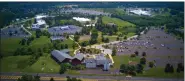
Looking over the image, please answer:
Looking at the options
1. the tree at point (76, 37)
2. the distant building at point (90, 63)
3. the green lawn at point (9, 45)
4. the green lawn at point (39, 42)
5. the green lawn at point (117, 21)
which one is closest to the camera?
the distant building at point (90, 63)

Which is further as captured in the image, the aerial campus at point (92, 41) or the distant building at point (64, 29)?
the distant building at point (64, 29)

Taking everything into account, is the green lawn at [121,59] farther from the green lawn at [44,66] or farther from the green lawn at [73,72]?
the green lawn at [44,66]

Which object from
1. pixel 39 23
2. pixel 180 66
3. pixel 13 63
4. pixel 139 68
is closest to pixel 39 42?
pixel 39 23

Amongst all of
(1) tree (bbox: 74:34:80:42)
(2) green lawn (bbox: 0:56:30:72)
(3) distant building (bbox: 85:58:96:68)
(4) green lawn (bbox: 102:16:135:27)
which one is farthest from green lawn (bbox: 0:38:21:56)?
(4) green lawn (bbox: 102:16:135:27)

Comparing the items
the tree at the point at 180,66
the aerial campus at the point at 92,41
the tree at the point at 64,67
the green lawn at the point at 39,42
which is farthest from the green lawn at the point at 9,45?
the tree at the point at 180,66

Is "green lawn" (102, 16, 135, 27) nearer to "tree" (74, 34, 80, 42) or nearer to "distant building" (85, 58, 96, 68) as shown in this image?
"tree" (74, 34, 80, 42)

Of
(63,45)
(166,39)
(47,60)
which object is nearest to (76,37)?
(63,45)
